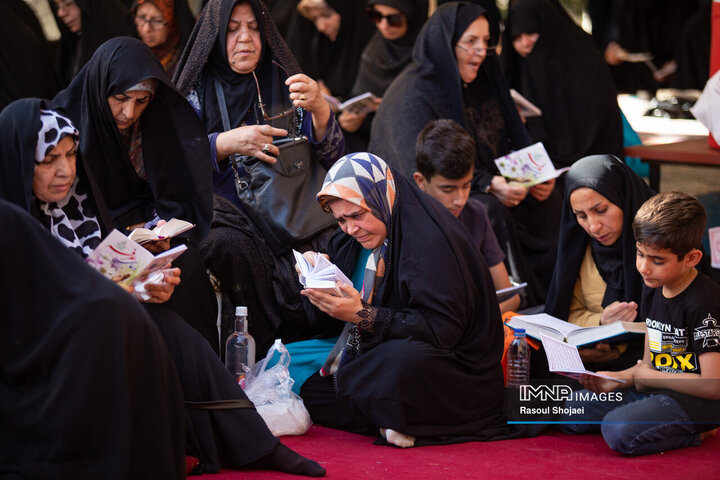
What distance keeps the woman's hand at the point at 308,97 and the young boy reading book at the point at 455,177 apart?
47 cm

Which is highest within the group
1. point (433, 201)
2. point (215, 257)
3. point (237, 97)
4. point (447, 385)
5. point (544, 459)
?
point (237, 97)

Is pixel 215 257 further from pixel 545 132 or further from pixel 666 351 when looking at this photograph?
pixel 545 132

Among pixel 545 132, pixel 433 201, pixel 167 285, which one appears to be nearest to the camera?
pixel 167 285

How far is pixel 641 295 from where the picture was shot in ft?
12.1

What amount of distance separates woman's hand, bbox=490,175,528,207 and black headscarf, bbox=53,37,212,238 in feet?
5.63

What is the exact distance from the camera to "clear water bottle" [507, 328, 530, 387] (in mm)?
3701

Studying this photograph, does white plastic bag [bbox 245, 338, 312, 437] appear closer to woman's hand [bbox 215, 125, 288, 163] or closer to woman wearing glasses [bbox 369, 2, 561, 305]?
woman's hand [bbox 215, 125, 288, 163]

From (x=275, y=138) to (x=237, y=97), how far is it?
25cm

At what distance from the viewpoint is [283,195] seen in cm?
400

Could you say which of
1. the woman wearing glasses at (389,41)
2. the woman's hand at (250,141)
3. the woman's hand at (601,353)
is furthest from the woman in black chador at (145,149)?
the woman wearing glasses at (389,41)

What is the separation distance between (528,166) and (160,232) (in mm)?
2241

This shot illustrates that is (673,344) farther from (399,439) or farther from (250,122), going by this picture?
(250,122)

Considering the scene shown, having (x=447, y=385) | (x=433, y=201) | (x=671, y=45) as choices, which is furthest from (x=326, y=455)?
(x=671, y=45)

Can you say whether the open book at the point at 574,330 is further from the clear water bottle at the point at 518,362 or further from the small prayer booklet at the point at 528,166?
the small prayer booklet at the point at 528,166
